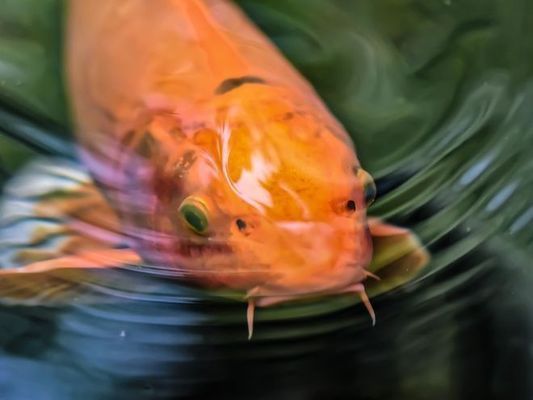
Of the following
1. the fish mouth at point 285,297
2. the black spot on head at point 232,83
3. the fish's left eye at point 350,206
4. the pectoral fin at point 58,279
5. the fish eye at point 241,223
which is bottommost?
the pectoral fin at point 58,279

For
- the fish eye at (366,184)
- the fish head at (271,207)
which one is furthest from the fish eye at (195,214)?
the fish eye at (366,184)

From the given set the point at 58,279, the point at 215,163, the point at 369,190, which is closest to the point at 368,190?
the point at 369,190

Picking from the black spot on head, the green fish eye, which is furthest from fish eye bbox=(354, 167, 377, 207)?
the black spot on head

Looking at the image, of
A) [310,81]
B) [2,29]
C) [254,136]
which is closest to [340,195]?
[254,136]

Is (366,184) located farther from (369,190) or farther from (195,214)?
(195,214)

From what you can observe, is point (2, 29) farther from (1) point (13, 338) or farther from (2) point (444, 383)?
(2) point (444, 383)

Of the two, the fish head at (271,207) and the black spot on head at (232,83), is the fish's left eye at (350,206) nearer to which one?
the fish head at (271,207)

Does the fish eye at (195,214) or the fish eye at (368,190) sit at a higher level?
the fish eye at (368,190)
